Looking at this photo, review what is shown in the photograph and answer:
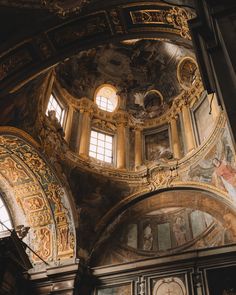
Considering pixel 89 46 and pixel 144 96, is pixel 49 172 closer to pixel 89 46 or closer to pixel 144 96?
pixel 89 46

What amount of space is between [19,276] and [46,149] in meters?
4.50

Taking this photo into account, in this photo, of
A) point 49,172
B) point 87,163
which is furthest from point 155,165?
point 49,172

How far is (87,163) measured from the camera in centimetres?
1471

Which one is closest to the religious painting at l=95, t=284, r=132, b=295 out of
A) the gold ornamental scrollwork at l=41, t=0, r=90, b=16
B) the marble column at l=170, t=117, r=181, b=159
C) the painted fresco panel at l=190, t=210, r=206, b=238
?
the painted fresco panel at l=190, t=210, r=206, b=238

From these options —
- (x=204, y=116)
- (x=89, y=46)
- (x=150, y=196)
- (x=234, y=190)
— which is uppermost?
(x=204, y=116)

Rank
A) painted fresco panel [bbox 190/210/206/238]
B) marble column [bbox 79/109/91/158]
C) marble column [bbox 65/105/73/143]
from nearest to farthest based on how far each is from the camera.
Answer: painted fresco panel [bbox 190/210/206/238]
marble column [bbox 79/109/91/158]
marble column [bbox 65/105/73/143]

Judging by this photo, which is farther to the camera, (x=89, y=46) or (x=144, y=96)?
(x=144, y=96)

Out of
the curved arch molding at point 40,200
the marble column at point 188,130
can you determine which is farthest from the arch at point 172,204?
the marble column at point 188,130

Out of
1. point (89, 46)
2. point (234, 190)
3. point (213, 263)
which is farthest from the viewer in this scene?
point (234, 190)

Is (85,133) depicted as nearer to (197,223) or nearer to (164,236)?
(164,236)

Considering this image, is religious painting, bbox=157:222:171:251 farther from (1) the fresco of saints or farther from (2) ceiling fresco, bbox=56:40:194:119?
(2) ceiling fresco, bbox=56:40:194:119

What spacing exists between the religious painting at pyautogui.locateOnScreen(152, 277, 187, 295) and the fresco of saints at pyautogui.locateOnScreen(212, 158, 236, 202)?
324 centimetres

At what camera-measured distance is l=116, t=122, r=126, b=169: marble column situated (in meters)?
15.5

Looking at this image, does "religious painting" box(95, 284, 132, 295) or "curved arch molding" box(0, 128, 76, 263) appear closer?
"religious painting" box(95, 284, 132, 295)
